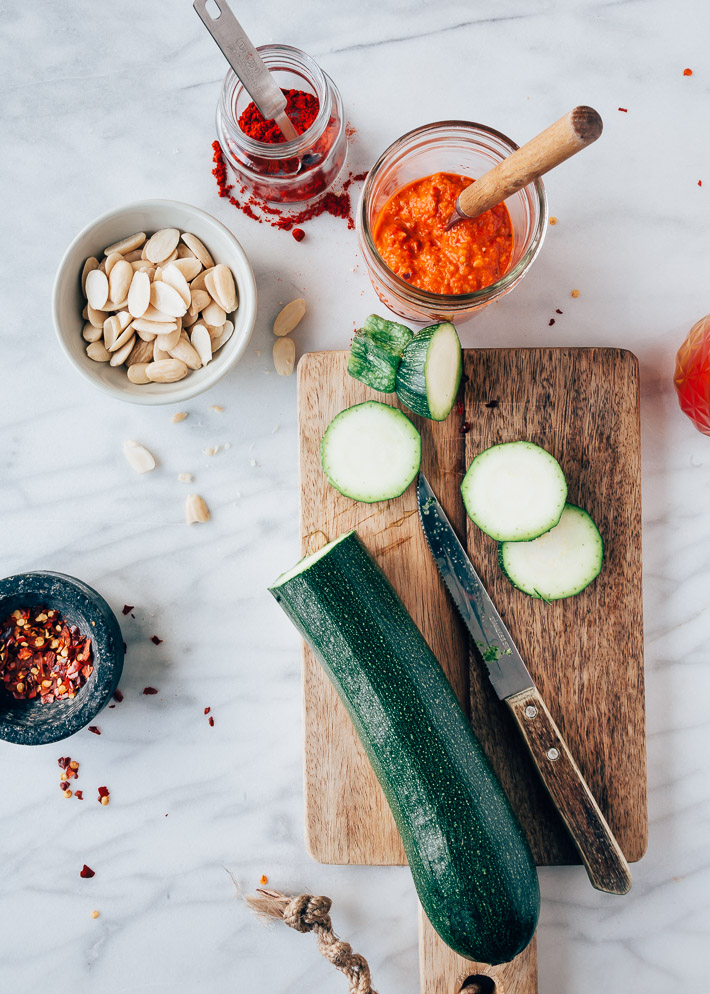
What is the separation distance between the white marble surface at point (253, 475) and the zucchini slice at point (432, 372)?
0.23m

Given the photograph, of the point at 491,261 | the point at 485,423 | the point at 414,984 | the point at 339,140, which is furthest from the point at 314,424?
the point at 414,984

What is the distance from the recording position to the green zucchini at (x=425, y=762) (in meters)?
1.17

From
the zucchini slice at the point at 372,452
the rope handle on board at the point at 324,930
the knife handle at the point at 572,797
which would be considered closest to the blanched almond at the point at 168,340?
the zucchini slice at the point at 372,452

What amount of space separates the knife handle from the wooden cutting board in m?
0.06

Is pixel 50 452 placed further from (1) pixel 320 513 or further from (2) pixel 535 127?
(2) pixel 535 127

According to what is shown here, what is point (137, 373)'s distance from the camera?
1318mm

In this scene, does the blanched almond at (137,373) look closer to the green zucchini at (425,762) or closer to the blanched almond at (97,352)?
the blanched almond at (97,352)

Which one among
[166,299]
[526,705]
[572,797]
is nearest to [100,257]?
[166,299]

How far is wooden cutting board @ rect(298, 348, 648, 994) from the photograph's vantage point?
1.32 meters

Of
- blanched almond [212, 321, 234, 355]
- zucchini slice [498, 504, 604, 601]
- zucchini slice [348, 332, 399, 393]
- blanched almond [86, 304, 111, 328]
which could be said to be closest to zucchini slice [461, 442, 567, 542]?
zucchini slice [498, 504, 604, 601]

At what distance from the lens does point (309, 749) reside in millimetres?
1345

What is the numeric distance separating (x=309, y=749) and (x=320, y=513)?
434mm

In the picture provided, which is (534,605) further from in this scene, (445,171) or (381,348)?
(445,171)

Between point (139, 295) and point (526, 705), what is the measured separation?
39.0 inches
